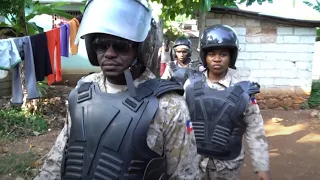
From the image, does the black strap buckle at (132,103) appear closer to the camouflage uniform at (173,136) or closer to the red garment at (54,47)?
the camouflage uniform at (173,136)

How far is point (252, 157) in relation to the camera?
8.86 ft

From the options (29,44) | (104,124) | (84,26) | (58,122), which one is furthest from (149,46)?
(58,122)

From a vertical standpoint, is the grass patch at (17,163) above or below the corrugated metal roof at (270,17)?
below

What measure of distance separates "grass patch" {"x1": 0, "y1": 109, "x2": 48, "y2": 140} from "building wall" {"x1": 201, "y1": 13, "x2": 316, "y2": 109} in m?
4.36

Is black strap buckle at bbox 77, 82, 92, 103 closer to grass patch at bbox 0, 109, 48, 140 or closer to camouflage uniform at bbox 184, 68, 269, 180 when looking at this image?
camouflage uniform at bbox 184, 68, 269, 180

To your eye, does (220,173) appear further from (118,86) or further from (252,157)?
(118,86)

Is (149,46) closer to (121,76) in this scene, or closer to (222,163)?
(121,76)

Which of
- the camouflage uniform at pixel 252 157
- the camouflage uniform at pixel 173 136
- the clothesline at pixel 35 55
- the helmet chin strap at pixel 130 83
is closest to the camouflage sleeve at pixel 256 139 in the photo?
the camouflage uniform at pixel 252 157

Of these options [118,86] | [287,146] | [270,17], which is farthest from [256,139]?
[270,17]

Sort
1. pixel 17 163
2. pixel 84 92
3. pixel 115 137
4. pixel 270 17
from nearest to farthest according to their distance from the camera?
pixel 115 137, pixel 84 92, pixel 17 163, pixel 270 17

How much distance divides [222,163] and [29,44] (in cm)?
319

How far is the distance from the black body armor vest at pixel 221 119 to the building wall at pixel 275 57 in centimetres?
609

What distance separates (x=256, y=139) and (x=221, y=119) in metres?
0.28

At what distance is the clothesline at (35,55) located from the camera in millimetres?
4562
